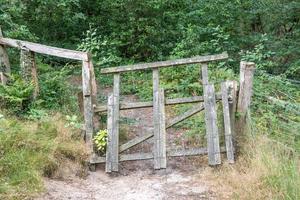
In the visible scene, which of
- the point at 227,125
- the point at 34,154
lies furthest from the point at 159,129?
the point at 34,154

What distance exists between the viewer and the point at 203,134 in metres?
7.39

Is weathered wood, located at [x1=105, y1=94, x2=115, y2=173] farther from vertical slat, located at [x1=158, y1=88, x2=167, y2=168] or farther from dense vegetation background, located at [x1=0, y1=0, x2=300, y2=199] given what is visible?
dense vegetation background, located at [x1=0, y1=0, x2=300, y2=199]

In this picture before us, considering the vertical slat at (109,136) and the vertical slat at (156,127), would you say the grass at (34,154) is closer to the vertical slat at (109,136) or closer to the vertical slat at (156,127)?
the vertical slat at (109,136)

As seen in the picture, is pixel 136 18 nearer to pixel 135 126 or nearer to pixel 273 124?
pixel 135 126

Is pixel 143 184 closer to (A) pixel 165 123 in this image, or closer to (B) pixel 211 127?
(A) pixel 165 123

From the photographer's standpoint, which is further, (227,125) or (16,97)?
(16,97)

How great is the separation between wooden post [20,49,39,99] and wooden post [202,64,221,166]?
300 centimetres

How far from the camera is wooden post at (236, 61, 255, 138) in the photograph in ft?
21.9

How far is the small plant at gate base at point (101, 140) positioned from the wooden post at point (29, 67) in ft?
5.22

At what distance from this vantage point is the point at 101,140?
7.00 m

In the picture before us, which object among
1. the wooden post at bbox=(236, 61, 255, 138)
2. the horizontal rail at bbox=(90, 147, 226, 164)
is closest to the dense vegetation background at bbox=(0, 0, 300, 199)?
the wooden post at bbox=(236, 61, 255, 138)

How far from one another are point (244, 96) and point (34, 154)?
3.12m

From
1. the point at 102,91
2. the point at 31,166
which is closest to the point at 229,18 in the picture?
the point at 102,91

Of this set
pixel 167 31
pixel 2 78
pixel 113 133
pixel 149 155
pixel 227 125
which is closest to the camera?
pixel 227 125
